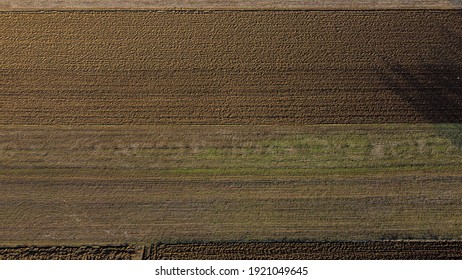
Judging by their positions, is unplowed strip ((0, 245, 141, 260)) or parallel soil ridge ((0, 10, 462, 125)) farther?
parallel soil ridge ((0, 10, 462, 125))

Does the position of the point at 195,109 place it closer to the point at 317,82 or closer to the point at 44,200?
the point at 317,82

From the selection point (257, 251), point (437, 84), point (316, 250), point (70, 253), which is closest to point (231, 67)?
point (257, 251)

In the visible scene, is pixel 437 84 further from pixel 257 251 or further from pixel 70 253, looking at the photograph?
pixel 70 253

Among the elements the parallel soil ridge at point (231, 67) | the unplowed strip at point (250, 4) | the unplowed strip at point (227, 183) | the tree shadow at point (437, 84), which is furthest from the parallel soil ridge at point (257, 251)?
the unplowed strip at point (250, 4)

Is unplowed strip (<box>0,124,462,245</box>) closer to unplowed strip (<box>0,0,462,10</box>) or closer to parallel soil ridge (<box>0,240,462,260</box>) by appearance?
parallel soil ridge (<box>0,240,462,260</box>)

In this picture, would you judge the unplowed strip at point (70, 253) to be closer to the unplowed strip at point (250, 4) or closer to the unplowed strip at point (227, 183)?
the unplowed strip at point (227, 183)

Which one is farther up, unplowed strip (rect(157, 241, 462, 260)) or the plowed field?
the plowed field

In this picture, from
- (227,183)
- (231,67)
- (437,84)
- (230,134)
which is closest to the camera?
(227,183)

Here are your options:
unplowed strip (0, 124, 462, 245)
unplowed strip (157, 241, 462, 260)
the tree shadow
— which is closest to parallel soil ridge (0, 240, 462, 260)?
unplowed strip (157, 241, 462, 260)
